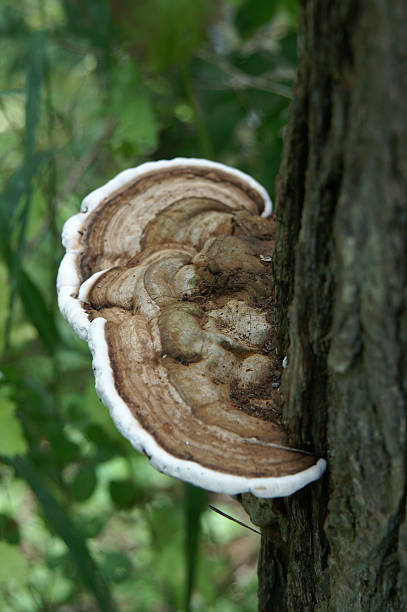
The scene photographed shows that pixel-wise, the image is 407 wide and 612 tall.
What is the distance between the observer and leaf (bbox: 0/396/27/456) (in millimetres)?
2039

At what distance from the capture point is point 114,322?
3.98 ft

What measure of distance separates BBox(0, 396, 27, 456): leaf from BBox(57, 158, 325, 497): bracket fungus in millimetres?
983

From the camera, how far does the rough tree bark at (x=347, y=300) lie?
701mm

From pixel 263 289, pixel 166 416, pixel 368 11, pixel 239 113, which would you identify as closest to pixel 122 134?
pixel 239 113

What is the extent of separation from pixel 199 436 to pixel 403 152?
0.63m

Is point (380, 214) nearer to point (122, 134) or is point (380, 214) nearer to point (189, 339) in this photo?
point (189, 339)

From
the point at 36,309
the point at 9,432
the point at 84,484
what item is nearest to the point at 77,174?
the point at 36,309

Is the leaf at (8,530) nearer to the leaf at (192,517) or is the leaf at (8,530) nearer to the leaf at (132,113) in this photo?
the leaf at (192,517)

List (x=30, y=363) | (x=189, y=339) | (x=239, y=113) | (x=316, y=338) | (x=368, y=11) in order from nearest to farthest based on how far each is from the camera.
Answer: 1. (x=368, y=11)
2. (x=316, y=338)
3. (x=189, y=339)
4. (x=239, y=113)
5. (x=30, y=363)

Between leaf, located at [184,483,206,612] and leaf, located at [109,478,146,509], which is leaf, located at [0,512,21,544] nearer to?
leaf, located at [109,478,146,509]

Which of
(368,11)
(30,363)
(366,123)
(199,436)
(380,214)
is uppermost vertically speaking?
(368,11)

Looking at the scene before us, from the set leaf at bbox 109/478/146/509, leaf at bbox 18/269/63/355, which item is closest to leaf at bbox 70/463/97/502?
leaf at bbox 109/478/146/509

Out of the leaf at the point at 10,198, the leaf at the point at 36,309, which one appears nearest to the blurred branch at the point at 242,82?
the leaf at the point at 10,198

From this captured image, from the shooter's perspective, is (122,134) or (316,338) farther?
(122,134)
